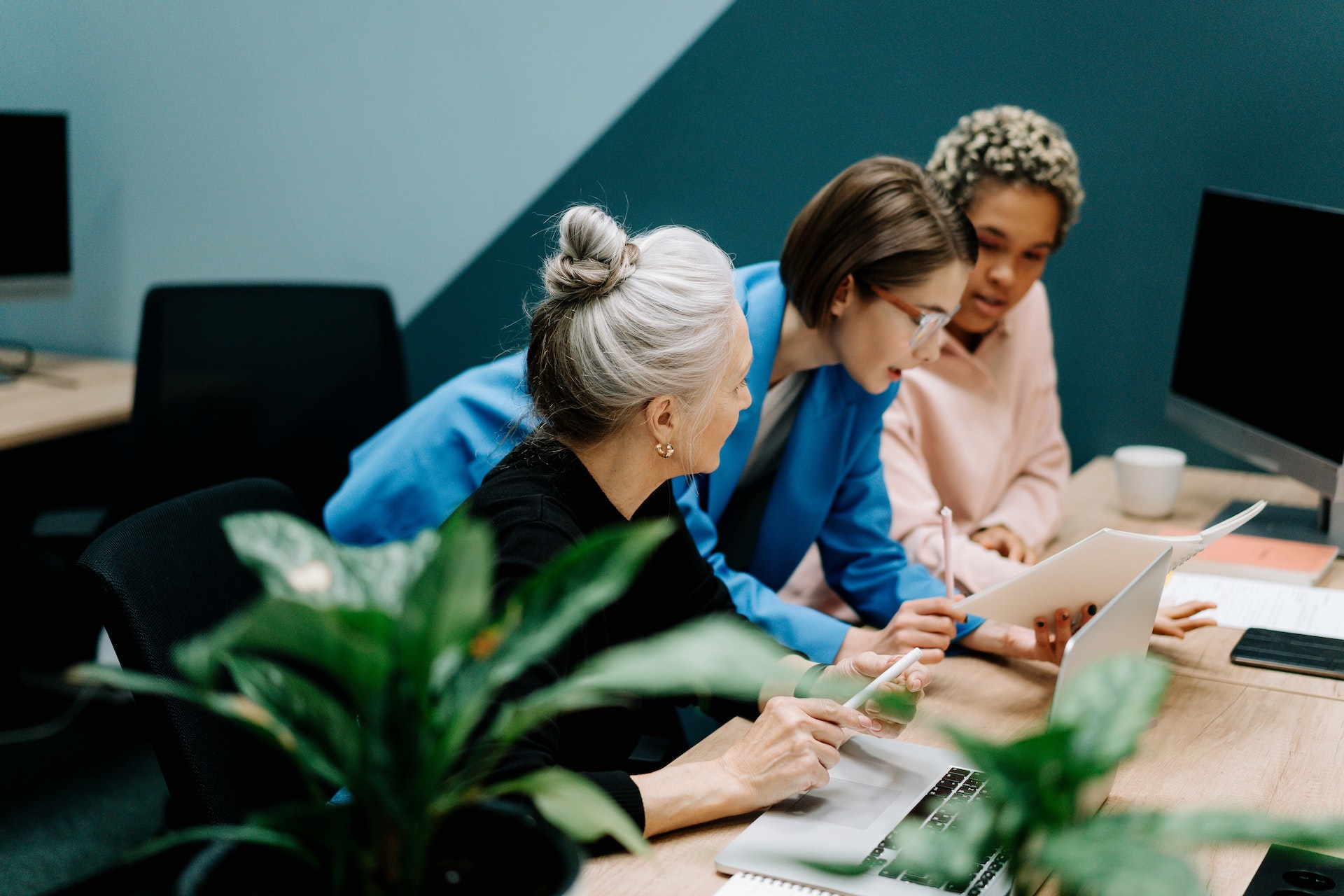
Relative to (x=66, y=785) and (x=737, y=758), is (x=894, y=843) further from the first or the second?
(x=66, y=785)

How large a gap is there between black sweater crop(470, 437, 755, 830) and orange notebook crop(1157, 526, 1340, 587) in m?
0.85

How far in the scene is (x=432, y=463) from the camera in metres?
1.74

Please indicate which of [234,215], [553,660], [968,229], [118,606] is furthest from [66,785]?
[968,229]

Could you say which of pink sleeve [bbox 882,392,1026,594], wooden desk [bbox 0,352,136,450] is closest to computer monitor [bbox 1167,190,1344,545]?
pink sleeve [bbox 882,392,1026,594]

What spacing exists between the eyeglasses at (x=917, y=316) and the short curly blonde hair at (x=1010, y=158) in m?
0.39

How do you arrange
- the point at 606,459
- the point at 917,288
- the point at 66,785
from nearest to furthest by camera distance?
the point at 606,459 → the point at 917,288 → the point at 66,785

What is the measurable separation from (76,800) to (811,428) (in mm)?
1880

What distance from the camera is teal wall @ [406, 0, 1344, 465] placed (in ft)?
7.57

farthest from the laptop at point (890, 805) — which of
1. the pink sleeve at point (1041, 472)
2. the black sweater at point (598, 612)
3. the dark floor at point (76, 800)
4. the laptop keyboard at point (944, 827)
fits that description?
the dark floor at point (76, 800)

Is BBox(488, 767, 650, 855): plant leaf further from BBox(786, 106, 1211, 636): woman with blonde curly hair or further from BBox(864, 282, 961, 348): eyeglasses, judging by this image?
BBox(786, 106, 1211, 636): woman with blonde curly hair

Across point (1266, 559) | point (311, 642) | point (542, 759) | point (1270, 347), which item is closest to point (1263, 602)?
point (1266, 559)

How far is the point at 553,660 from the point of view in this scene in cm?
108

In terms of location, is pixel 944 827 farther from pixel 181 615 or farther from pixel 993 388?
pixel 993 388

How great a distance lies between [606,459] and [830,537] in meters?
0.63
